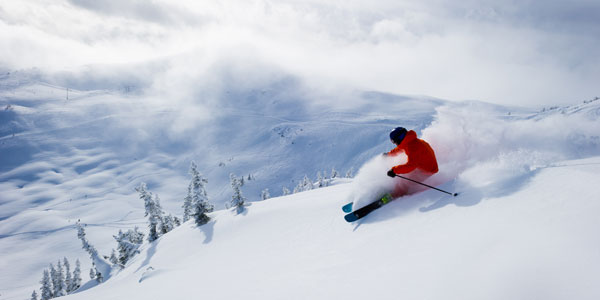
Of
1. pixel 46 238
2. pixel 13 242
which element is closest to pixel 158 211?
pixel 46 238

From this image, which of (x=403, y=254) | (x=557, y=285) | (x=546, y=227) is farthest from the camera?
(x=403, y=254)

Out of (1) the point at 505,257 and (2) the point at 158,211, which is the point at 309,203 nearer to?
(1) the point at 505,257

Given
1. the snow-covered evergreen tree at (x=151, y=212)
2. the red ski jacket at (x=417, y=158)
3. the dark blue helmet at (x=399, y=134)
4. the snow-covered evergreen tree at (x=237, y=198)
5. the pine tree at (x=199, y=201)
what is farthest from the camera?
the snow-covered evergreen tree at (x=151, y=212)

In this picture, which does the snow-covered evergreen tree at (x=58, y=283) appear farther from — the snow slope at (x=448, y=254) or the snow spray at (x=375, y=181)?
the snow spray at (x=375, y=181)

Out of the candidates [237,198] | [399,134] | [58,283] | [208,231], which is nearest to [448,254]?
[399,134]

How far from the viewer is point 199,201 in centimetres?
2602

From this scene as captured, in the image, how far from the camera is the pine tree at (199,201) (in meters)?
22.3

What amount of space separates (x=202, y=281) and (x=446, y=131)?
7293mm

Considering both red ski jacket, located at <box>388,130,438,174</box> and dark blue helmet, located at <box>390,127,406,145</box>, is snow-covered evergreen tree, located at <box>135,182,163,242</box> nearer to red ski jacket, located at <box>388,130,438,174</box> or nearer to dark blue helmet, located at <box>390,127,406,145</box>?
dark blue helmet, located at <box>390,127,406,145</box>

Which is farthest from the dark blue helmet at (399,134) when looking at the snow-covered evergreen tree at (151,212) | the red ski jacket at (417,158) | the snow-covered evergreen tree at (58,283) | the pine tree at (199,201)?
the snow-covered evergreen tree at (58,283)

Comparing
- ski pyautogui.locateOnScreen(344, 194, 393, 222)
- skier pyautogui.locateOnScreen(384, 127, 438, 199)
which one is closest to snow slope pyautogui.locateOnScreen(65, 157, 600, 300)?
ski pyautogui.locateOnScreen(344, 194, 393, 222)

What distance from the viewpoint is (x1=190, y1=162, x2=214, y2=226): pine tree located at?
22312 millimetres

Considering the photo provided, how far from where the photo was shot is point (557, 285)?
241cm

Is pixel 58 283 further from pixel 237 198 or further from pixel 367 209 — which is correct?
pixel 367 209
